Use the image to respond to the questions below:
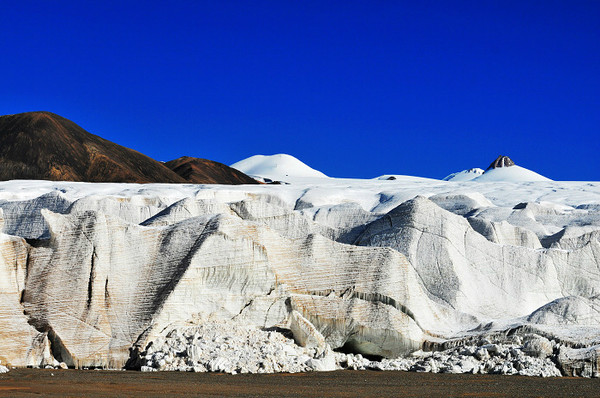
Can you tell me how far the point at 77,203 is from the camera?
74.0 feet

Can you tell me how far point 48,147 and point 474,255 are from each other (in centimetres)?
4893

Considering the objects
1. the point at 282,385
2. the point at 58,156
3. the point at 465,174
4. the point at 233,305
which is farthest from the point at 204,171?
the point at 282,385

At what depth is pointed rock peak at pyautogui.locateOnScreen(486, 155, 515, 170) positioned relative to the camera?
3816 inches

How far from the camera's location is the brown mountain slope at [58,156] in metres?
59.3

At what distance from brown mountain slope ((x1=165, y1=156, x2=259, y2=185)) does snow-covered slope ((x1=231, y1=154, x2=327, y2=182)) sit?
17933 mm

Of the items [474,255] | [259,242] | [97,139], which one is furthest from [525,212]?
[97,139]

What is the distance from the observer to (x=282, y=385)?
10703mm

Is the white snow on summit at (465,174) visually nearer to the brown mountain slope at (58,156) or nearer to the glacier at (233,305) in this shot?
the brown mountain slope at (58,156)

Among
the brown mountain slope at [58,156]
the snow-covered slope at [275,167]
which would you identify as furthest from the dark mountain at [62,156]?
the snow-covered slope at [275,167]

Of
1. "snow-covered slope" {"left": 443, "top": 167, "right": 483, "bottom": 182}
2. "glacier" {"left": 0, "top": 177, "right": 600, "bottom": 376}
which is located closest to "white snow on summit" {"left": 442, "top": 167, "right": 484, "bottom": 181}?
"snow-covered slope" {"left": 443, "top": 167, "right": 483, "bottom": 182}

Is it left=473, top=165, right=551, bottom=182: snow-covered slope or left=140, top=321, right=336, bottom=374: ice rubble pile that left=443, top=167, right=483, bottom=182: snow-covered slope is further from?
left=140, top=321, right=336, bottom=374: ice rubble pile

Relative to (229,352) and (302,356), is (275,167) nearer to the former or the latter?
(302,356)

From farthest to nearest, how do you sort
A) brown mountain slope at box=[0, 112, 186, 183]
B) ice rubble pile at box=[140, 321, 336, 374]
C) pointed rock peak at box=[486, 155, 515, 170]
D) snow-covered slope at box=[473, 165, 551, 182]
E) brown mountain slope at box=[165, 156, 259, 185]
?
pointed rock peak at box=[486, 155, 515, 170], snow-covered slope at box=[473, 165, 551, 182], brown mountain slope at box=[165, 156, 259, 185], brown mountain slope at box=[0, 112, 186, 183], ice rubble pile at box=[140, 321, 336, 374]

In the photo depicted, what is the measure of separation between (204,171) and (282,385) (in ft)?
218
